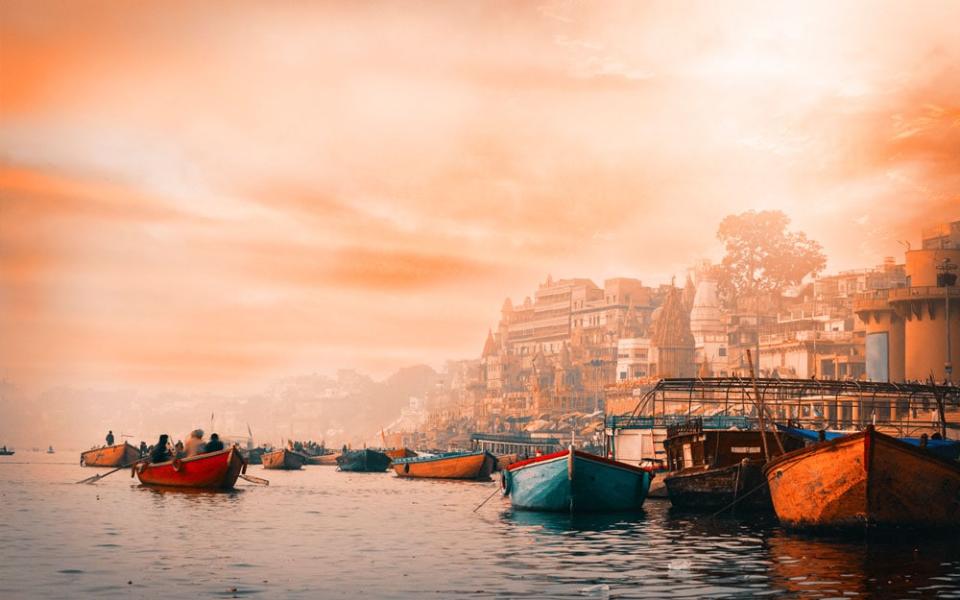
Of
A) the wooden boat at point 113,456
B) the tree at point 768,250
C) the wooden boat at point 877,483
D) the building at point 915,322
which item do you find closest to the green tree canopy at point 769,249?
the tree at point 768,250

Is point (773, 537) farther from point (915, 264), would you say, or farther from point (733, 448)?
point (915, 264)

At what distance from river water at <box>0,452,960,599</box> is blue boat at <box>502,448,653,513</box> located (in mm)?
735

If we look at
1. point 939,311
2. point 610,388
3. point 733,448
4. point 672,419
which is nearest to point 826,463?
point 733,448

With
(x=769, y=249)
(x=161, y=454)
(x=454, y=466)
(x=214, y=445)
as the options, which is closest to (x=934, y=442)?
(x=214, y=445)

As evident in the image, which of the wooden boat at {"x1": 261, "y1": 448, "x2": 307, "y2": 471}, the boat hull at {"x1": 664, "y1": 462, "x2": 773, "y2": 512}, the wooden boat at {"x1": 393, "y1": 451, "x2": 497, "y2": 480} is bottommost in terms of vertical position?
the wooden boat at {"x1": 261, "y1": 448, "x2": 307, "y2": 471}

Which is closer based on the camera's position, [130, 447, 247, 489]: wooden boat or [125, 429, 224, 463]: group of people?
[130, 447, 247, 489]: wooden boat

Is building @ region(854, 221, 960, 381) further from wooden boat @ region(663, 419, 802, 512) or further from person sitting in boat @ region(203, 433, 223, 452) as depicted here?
person sitting in boat @ region(203, 433, 223, 452)

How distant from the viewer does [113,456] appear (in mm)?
113938

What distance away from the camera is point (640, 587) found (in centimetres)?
2467

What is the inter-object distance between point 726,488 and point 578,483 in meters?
6.95

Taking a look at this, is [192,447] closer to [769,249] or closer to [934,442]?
[934,442]

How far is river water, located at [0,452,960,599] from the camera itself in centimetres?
2441

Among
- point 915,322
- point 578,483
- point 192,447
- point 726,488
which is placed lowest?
point 726,488

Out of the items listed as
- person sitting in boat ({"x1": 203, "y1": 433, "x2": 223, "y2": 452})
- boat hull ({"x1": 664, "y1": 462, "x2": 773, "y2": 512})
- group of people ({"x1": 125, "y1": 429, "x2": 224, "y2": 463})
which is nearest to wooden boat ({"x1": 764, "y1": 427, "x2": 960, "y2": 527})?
boat hull ({"x1": 664, "y1": 462, "x2": 773, "y2": 512})
